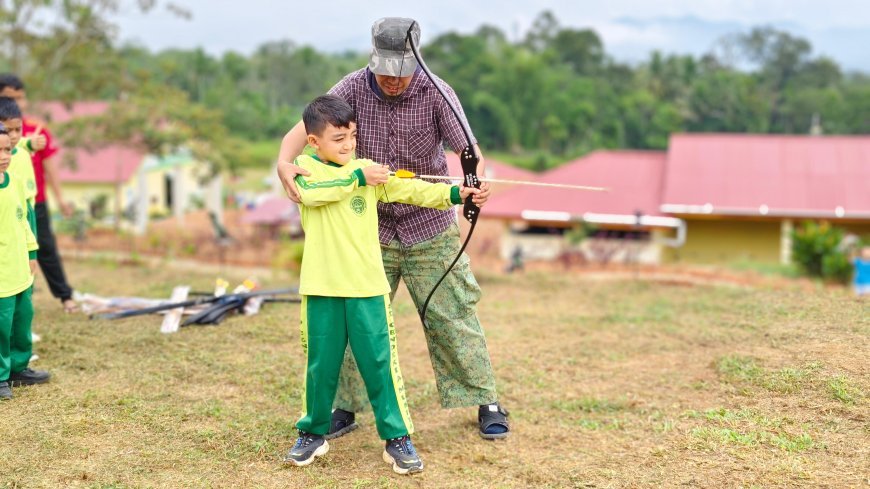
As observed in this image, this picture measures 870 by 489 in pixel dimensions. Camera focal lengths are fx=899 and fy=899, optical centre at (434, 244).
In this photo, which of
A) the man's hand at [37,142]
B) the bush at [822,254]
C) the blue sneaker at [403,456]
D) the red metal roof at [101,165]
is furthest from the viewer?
the red metal roof at [101,165]

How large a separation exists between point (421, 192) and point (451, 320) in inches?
32.5

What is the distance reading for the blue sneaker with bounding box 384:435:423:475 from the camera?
4.14 meters

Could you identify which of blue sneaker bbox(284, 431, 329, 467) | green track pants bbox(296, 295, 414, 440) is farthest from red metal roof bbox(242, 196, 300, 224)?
green track pants bbox(296, 295, 414, 440)

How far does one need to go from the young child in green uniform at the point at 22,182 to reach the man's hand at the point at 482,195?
273cm

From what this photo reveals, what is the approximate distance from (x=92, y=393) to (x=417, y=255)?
2076mm

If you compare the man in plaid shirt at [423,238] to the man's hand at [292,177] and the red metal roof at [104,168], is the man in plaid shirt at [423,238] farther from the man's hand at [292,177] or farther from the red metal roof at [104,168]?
the red metal roof at [104,168]

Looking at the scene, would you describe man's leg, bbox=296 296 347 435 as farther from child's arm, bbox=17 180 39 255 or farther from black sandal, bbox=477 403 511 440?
child's arm, bbox=17 180 39 255

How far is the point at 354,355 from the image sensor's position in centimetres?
411

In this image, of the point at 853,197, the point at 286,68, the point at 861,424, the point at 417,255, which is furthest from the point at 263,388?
the point at 286,68

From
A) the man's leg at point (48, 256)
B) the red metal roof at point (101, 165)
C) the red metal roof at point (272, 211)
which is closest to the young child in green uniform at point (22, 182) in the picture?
the man's leg at point (48, 256)

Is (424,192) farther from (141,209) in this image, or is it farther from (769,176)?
(769,176)

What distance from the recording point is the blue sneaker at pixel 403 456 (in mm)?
4137

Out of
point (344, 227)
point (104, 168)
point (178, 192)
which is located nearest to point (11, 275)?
point (344, 227)

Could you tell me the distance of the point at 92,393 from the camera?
5.10 metres
